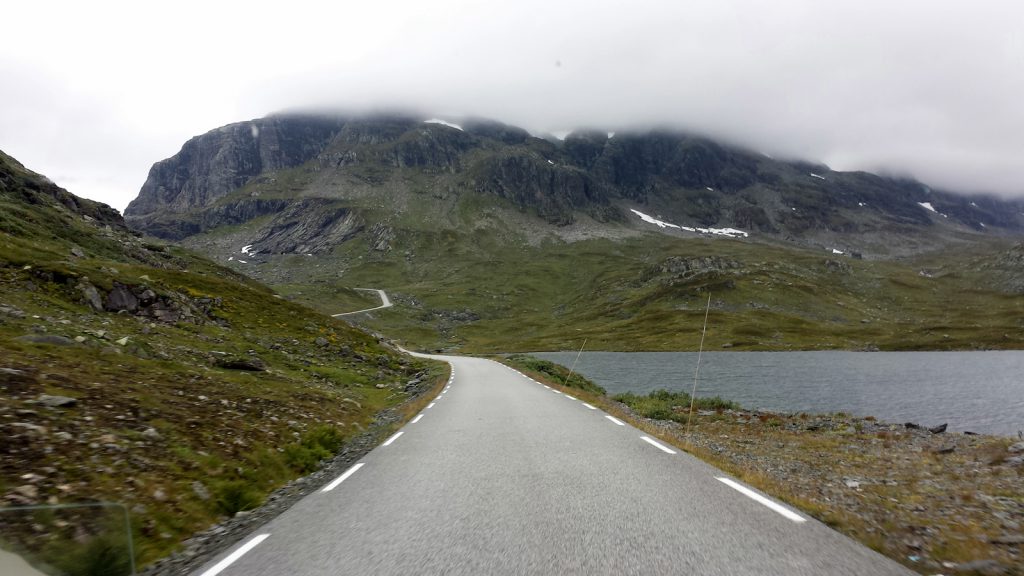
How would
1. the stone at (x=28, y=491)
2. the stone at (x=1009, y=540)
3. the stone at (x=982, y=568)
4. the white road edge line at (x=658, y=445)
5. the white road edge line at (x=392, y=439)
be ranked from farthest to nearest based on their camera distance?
1. the white road edge line at (x=392, y=439)
2. the white road edge line at (x=658, y=445)
3. the stone at (x=28, y=491)
4. the stone at (x=1009, y=540)
5. the stone at (x=982, y=568)

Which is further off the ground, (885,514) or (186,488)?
(885,514)

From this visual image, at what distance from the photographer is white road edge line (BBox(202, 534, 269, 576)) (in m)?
5.50

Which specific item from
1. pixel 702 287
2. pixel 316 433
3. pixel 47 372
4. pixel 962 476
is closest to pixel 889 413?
pixel 962 476

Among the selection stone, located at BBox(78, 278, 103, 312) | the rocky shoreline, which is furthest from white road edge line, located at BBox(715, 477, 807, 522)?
stone, located at BBox(78, 278, 103, 312)

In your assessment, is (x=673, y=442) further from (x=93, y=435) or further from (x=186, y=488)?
(x=93, y=435)

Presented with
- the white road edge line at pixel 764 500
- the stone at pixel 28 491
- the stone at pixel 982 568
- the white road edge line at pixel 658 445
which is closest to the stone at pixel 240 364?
the stone at pixel 28 491

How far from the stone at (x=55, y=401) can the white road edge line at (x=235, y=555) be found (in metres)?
6.08

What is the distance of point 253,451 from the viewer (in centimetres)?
1116

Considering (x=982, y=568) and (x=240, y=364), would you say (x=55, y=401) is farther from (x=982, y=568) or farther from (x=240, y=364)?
(x=982, y=568)

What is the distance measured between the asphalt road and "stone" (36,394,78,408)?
213 inches

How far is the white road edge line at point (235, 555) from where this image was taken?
5.50 metres

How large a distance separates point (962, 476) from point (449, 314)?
18687 centimetres

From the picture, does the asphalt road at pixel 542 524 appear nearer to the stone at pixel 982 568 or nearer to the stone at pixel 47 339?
the stone at pixel 982 568

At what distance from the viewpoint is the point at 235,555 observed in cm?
598
